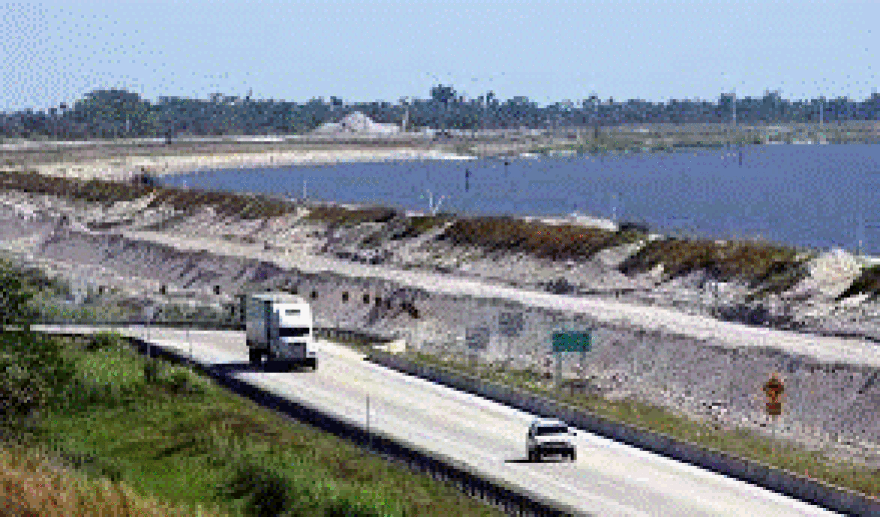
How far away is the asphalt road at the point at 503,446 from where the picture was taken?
170 ft

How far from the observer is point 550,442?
192ft

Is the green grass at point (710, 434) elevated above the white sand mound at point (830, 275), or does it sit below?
below

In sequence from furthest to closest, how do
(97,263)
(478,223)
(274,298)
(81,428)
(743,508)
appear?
(97,263), (478,223), (274,298), (81,428), (743,508)

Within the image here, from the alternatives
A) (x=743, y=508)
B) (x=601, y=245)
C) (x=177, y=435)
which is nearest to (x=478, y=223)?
(x=601, y=245)

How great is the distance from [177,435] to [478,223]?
207 feet

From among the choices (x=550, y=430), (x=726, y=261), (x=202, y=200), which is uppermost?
(x=726, y=261)

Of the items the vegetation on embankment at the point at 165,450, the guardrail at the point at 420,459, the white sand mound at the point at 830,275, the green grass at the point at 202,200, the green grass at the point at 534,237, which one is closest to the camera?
the guardrail at the point at 420,459

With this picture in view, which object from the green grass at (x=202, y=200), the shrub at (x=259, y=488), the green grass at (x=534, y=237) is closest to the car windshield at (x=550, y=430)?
the shrub at (x=259, y=488)

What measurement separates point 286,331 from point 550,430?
81.0 feet

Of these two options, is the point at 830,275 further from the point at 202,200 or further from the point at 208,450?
the point at 202,200

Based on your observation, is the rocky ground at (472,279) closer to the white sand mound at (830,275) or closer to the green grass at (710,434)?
the white sand mound at (830,275)

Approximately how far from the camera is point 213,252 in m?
144

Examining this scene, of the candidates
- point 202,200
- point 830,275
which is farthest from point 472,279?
point 202,200

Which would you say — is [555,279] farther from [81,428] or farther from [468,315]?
[81,428]
